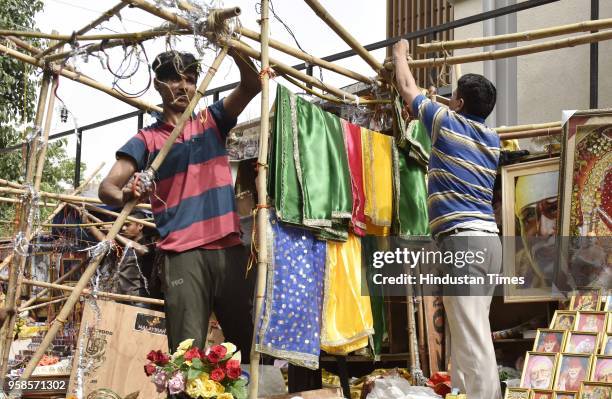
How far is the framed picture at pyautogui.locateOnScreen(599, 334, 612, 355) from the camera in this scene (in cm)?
427

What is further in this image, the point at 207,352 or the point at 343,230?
the point at 343,230

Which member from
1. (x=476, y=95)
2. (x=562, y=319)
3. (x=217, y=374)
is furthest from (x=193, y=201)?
(x=562, y=319)

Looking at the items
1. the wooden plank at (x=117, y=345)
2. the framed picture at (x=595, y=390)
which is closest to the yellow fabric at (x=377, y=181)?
the framed picture at (x=595, y=390)

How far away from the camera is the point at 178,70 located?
4074 millimetres

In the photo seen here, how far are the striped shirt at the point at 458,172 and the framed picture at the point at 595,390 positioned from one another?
3.02 ft

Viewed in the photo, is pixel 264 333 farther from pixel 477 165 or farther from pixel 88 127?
pixel 88 127

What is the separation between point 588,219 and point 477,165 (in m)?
1.19

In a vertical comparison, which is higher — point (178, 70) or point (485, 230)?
point (178, 70)

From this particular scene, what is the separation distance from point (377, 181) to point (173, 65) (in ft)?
5.11

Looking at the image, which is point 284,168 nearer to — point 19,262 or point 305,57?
point 305,57

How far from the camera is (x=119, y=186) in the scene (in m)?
4.03

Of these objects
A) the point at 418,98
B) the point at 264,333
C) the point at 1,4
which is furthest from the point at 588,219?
the point at 1,4

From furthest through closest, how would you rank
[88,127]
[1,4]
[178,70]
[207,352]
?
[1,4] < [88,127] < [178,70] < [207,352]

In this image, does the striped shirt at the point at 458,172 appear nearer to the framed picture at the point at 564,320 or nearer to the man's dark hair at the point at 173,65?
the framed picture at the point at 564,320
